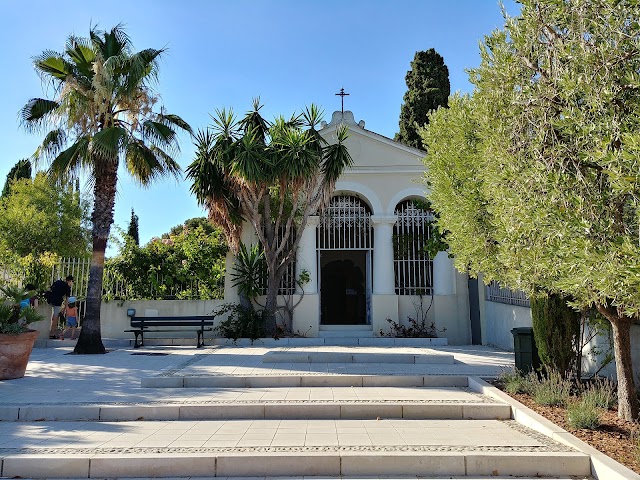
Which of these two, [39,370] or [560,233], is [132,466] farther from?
[39,370]

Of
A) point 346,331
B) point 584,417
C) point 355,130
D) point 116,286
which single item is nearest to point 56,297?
point 116,286

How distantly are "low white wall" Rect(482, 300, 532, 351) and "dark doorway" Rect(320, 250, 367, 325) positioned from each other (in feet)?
13.8

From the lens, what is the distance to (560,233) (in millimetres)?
4547

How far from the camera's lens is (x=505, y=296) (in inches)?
498

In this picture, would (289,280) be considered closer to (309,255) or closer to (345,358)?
(309,255)

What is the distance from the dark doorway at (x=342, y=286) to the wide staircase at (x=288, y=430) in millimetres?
7298

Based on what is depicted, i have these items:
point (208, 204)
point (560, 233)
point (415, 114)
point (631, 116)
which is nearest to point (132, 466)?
point (560, 233)

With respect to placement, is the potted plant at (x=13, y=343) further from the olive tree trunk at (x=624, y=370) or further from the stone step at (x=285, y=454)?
the olive tree trunk at (x=624, y=370)

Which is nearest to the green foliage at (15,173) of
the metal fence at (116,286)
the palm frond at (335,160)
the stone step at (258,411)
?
the metal fence at (116,286)

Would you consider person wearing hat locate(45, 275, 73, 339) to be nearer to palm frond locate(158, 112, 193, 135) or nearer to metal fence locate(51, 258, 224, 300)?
metal fence locate(51, 258, 224, 300)

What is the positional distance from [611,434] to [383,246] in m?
9.39

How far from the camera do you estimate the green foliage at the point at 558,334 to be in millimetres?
7129

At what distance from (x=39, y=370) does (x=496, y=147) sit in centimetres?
944

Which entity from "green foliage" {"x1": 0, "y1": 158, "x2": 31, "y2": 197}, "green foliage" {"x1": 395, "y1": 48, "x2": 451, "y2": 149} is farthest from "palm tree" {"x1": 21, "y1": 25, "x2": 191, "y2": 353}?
"green foliage" {"x1": 0, "y1": 158, "x2": 31, "y2": 197}
